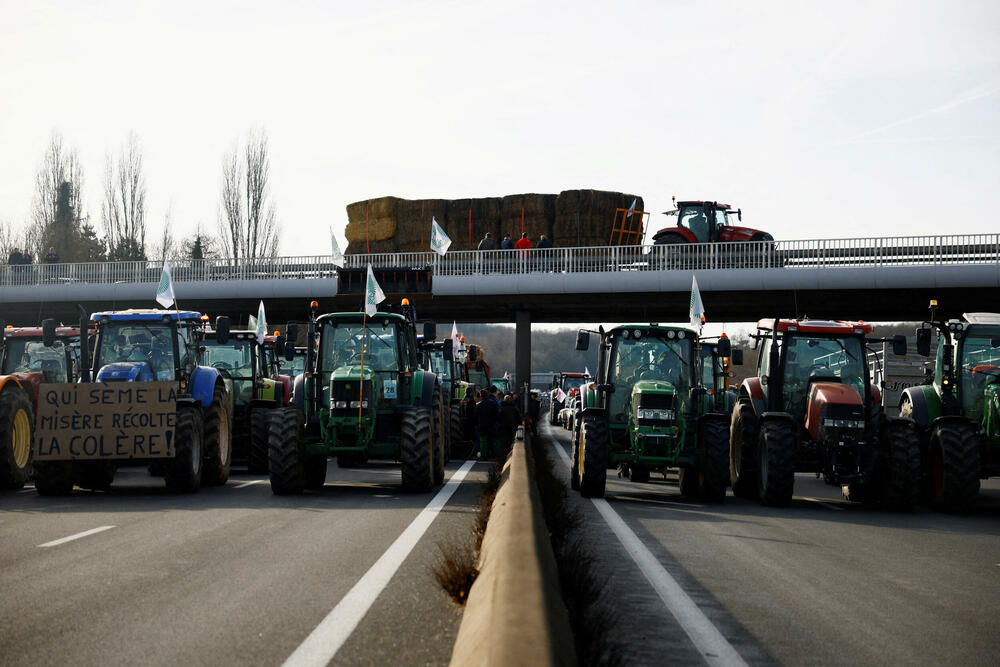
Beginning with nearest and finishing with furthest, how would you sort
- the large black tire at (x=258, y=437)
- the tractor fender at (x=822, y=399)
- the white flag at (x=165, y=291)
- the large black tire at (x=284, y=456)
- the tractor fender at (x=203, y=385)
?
the large black tire at (x=284, y=456) < the tractor fender at (x=822, y=399) < the tractor fender at (x=203, y=385) < the large black tire at (x=258, y=437) < the white flag at (x=165, y=291)

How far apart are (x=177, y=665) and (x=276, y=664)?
18.9 inches

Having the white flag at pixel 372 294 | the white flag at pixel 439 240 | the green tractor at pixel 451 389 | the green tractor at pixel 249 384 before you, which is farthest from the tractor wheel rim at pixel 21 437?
the white flag at pixel 439 240

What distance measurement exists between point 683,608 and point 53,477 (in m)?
11.4

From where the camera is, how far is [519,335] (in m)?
45.8

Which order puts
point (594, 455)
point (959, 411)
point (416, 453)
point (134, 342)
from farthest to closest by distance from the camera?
1. point (134, 342)
2. point (959, 411)
3. point (416, 453)
4. point (594, 455)

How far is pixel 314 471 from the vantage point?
57.2 ft

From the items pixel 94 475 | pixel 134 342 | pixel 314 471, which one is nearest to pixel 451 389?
pixel 314 471

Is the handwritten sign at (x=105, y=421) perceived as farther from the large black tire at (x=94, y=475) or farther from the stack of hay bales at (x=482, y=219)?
the stack of hay bales at (x=482, y=219)

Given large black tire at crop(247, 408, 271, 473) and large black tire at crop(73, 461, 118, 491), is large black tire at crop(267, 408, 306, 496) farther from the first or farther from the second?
large black tire at crop(247, 408, 271, 473)

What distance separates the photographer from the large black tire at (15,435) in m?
16.2

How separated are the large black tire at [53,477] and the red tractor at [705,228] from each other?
88.9ft

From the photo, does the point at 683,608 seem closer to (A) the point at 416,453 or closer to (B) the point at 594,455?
(B) the point at 594,455

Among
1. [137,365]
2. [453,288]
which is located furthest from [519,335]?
[137,365]

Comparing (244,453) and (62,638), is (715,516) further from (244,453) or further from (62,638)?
(244,453)
